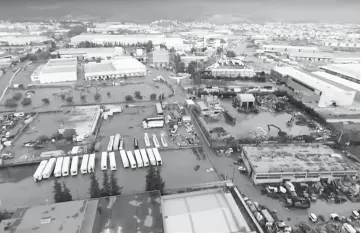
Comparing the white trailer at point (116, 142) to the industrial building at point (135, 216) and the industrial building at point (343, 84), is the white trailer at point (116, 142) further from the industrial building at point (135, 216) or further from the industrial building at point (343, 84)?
the industrial building at point (343, 84)

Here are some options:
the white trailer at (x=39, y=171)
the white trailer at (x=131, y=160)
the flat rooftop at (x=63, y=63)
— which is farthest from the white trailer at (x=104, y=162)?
the flat rooftop at (x=63, y=63)

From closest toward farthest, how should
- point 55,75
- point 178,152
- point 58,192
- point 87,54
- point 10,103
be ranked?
point 58,192, point 178,152, point 10,103, point 55,75, point 87,54

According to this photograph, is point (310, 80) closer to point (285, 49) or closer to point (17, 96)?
point (285, 49)

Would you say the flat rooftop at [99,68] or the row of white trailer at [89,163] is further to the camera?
the flat rooftop at [99,68]

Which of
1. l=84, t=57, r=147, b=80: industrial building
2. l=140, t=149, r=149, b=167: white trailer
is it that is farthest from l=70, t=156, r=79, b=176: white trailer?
l=84, t=57, r=147, b=80: industrial building

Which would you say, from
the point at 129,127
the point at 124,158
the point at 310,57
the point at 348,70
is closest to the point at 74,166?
the point at 124,158
